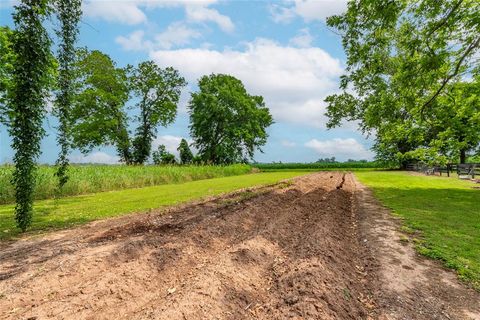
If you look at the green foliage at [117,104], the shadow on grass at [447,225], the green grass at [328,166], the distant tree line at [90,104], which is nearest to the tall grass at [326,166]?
the green grass at [328,166]

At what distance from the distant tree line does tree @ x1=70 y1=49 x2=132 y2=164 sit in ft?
0.36

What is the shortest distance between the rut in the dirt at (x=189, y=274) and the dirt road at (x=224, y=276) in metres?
0.02

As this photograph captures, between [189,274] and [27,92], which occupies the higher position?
[27,92]

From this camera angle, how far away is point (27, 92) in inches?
296

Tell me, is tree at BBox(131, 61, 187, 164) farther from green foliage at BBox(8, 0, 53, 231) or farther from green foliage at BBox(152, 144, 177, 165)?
green foliage at BBox(8, 0, 53, 231)

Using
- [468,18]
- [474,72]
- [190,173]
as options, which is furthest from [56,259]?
[190,173]

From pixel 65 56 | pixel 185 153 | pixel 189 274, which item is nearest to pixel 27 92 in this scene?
pixel 65 56

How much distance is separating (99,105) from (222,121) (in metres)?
19.8

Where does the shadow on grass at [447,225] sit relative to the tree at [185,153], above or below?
below

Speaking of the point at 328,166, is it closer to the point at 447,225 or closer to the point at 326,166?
the point at 326,166

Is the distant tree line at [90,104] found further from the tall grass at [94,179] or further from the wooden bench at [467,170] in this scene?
the wooden bench at [467,170]

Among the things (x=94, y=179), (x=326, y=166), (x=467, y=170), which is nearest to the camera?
(x=94, y=179)

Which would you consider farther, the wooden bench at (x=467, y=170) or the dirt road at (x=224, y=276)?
the wooden bench at (x=467, y=170)

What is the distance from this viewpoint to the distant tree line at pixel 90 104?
298 inches
